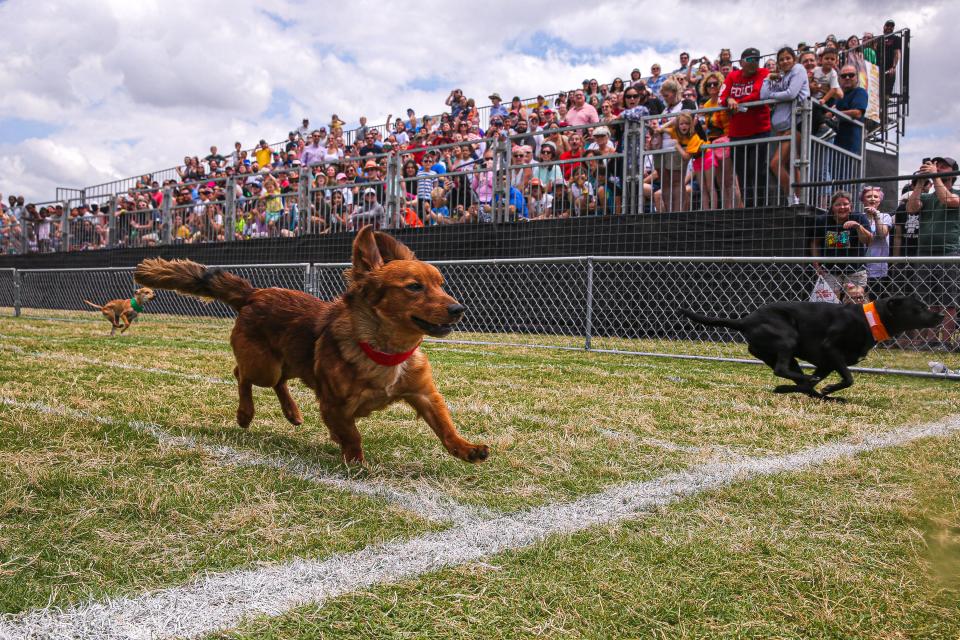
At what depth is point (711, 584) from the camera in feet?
5.76

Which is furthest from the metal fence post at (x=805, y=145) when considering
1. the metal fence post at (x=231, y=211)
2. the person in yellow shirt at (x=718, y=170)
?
the metal fence post at (x=231, y=211)

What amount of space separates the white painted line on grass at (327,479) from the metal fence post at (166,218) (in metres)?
14.1

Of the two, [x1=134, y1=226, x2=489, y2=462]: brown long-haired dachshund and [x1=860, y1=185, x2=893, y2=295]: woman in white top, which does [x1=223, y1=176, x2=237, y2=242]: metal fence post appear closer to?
[x1=860, y1=185, x2=893, y2=295]: woman in white top

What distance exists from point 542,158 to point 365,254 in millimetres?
8296

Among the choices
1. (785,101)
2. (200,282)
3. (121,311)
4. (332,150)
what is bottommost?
(121,311)

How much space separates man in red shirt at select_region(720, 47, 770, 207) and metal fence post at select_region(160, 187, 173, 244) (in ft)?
41.4

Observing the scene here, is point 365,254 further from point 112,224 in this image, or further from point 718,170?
point 112,224

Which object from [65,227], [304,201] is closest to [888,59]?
[304,201]

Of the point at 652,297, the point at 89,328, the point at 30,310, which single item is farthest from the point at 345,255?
the point at 30,310

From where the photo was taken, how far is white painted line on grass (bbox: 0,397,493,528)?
2.35 metres

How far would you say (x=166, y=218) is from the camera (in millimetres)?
16797

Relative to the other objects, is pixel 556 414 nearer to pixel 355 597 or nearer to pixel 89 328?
pixel 355 597

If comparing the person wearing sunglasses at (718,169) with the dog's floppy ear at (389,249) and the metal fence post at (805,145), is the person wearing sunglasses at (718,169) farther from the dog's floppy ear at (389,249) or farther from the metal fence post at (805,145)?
the dog's floppy ear at (389,249)

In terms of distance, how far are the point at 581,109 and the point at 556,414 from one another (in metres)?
8.34
